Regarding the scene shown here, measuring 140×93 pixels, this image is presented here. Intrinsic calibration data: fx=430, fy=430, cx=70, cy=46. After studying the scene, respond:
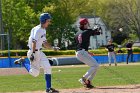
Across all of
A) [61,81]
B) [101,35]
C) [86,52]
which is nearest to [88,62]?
[86,52]

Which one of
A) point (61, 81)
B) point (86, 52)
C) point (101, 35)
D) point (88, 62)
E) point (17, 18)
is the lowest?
point (61, 81)

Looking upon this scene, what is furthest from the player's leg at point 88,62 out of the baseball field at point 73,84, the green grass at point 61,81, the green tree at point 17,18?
the green tree at point 17,18

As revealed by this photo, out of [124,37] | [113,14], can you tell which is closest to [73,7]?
[113,14]

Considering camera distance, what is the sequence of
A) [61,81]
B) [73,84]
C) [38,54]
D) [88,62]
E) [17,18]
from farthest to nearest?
[17,18] → [61,81] → [73,84] → [88,62] → [38,54]

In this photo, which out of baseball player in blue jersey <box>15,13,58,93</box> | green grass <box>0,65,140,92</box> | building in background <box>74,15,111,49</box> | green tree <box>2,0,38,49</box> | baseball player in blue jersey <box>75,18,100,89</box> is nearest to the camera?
baseball player in blue jersey <box>15,13,58,93</box>

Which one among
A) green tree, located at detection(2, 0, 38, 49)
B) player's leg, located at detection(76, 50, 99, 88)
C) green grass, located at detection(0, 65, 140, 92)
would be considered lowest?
green grass, located at detection(0, 65, 140, 92)

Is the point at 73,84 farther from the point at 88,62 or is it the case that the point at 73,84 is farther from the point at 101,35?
the point at 101,35

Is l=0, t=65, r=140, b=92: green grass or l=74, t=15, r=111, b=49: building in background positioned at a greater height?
l=74, t=15, r=111, b=49: building in background

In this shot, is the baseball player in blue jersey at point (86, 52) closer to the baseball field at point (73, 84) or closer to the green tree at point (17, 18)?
the baseball field at point (73, 84)

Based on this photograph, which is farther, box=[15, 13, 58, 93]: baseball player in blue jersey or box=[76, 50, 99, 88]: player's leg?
box=[76, 50, 99, 88]: player's leg

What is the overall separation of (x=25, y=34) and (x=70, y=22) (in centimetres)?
986

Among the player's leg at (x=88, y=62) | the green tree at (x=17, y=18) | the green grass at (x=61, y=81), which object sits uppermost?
the green tree at (x=17, y=18)

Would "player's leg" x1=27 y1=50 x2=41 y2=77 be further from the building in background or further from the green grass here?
the building in background

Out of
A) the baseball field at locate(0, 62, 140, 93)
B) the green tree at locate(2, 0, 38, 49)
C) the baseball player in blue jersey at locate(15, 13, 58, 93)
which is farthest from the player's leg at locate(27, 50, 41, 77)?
the green tree at locate(2, 0, 38, 49)
